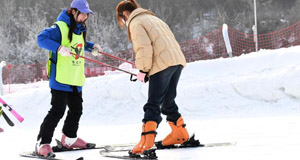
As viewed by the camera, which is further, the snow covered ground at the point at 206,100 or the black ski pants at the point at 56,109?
the snow covered ground at the point at 206,100

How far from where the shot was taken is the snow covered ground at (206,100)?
17.0 feet

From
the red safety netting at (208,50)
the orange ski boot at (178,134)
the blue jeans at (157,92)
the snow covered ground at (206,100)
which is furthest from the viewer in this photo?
the red safety netting at (208,50)

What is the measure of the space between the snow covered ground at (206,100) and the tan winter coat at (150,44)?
1.53 meters

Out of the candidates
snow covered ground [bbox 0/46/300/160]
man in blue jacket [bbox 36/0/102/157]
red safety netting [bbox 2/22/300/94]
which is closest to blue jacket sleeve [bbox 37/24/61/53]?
man in blue jacket [bbox 36/0/102/157]

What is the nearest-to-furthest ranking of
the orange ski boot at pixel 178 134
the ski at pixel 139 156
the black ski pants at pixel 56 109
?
the ski at pixel 139 156, the black ski pants at pixel 56 109, the orange ski boot at pixel 178 134

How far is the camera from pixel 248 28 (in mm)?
31531

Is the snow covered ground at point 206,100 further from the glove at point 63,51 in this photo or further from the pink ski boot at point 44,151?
the glove at point 63,51

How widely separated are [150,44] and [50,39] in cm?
93

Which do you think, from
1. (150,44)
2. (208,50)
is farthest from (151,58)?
(208,50)

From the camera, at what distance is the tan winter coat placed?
2.88m

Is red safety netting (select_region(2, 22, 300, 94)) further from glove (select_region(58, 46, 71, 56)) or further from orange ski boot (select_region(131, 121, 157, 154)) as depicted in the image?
orange ski boot (select_region(131, 121, 157, 154))

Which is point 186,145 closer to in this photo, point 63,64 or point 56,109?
point 56,109

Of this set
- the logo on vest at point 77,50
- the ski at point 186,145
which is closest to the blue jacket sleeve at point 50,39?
the logo on vest at point 77,50

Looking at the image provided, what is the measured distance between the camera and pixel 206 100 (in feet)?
22.9
